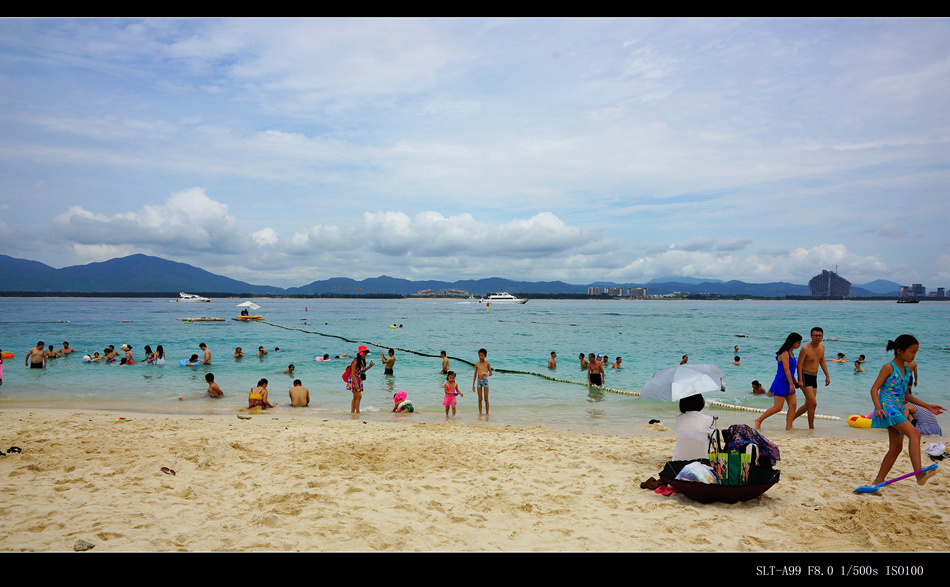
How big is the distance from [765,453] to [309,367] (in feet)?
66.9

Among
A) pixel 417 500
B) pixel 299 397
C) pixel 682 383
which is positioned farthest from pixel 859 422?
pixel 299 397

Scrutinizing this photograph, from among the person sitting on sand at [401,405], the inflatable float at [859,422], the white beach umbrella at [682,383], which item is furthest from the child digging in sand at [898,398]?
the person sitting on sand at [401,405]

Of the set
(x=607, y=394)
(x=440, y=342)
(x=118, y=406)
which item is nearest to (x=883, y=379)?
(x=607, y=394)

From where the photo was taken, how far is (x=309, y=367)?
2291 centimetres

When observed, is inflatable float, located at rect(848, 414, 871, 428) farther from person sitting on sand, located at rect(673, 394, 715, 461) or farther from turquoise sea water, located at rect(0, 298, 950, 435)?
person sitting on sand, located at rect(673, 394, 715, 461)

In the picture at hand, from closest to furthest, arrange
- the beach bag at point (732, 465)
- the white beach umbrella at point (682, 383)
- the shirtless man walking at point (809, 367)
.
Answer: the beach bag at point (732, 465) < the white beach umbrella at point (682, 383) < the shirtless man walking at point (809, 367)

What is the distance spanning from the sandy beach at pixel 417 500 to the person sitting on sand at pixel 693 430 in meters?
0.71

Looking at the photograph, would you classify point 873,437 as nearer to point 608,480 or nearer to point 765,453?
point 765,453

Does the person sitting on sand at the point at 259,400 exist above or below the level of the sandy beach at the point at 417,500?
below

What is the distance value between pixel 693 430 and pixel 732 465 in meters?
0.65

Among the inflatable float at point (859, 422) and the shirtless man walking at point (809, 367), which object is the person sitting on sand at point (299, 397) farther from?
the inflatable float at point (859, 422)

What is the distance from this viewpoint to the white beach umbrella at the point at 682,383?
19.1ft

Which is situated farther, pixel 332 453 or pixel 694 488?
pixel 332 453

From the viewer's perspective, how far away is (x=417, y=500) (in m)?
5.73
